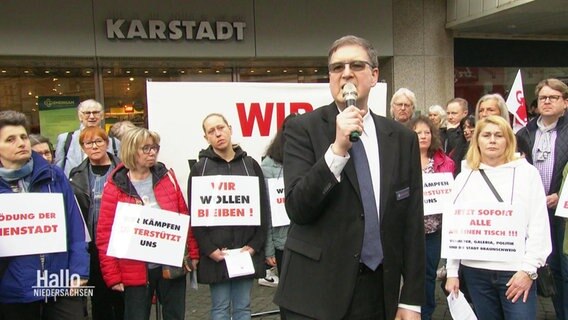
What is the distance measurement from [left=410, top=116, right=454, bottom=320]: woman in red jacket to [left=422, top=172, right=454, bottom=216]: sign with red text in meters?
0.07

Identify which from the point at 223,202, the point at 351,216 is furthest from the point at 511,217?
the point at 223,202

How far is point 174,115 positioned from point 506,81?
10.7m

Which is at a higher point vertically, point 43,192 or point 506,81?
point 506,81

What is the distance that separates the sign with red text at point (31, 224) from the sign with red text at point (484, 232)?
2.56 m

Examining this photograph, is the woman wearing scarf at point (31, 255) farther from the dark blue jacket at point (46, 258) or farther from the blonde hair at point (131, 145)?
the blonde hair at point (131, 145)

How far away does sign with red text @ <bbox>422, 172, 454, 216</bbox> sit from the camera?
4.43 m

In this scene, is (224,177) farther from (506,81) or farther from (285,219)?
(506,81)

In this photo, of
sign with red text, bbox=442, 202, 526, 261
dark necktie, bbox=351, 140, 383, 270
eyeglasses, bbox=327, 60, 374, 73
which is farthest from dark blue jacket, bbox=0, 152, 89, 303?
sign with red text, bbox=442, 202, 526, 261

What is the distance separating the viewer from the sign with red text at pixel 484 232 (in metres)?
3.21

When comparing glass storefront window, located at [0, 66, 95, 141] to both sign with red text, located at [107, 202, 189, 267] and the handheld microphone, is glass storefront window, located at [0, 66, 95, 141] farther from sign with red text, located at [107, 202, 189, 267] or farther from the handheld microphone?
the handheld microphone

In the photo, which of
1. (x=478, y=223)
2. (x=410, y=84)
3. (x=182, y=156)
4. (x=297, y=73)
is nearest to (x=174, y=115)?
(x=182, y=156)

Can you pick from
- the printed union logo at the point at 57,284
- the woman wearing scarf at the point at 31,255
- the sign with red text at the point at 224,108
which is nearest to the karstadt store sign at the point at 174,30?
the sign with red text at the point at 224,108

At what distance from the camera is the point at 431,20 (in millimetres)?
11648

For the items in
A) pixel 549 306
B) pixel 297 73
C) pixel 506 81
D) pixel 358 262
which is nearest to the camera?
pixel 358 262
